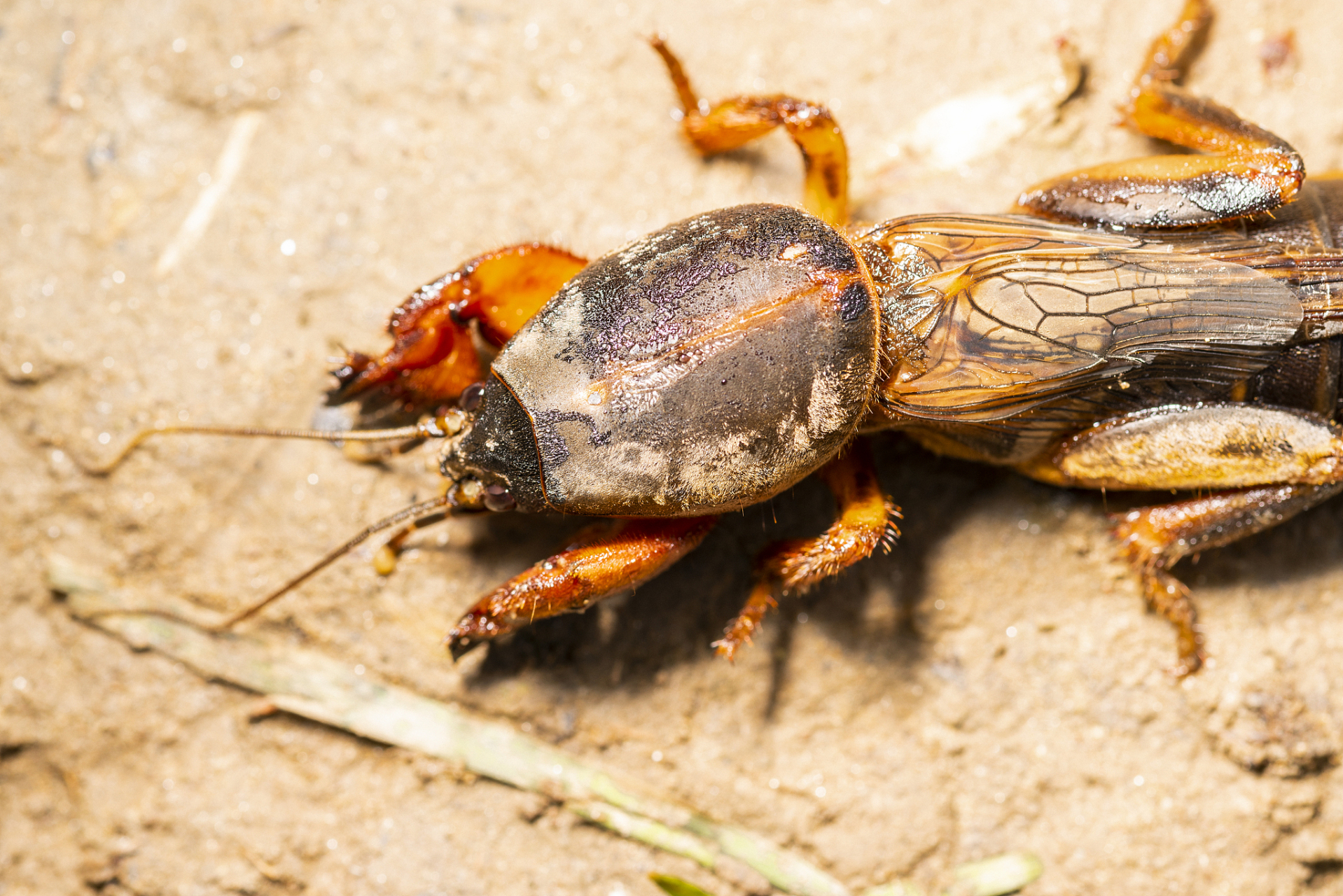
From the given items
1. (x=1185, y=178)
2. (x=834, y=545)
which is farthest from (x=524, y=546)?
(x=1185, y=178)

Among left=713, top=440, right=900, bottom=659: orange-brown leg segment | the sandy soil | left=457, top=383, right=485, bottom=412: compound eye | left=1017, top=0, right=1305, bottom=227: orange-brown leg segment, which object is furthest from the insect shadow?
left=1017, top=0, right=1305, bottom=227: orange-brown leg segment

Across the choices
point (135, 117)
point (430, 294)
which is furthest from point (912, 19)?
point (135, 117)

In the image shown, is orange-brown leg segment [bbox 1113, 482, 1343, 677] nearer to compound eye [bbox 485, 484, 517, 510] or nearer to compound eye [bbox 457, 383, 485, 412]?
compound eye [bbox 485, 484, 517, 510]

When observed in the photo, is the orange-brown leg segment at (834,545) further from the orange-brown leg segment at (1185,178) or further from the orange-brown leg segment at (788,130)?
the orange-brown leg segment at (1185,178)

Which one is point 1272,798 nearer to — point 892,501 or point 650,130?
point 892,501

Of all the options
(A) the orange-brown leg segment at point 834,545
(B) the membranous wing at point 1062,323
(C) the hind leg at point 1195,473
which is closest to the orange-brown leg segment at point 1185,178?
(B) the membranous wing at point 1062,323

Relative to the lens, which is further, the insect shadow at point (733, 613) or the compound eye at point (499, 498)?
the insect shadow at point (733, 613)

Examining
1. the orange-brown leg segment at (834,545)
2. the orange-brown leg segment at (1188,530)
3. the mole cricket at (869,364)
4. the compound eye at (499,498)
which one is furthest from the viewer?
the orange-brown leg segment at (1188,530)
